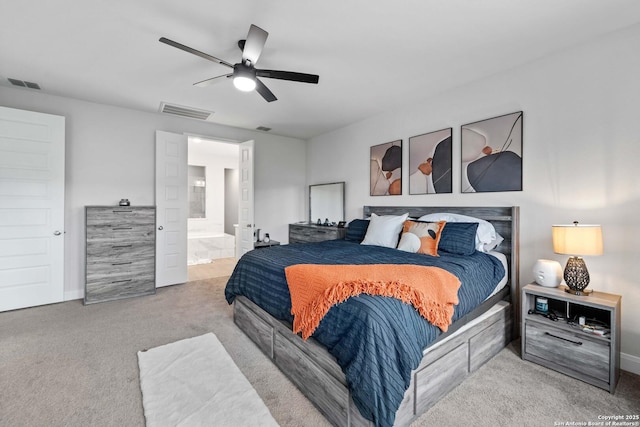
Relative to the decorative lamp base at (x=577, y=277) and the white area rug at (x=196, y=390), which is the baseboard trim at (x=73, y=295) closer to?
the white area rug at (x=196, y=390)

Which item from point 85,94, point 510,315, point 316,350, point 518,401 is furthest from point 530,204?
point 85,94

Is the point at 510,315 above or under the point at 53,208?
under

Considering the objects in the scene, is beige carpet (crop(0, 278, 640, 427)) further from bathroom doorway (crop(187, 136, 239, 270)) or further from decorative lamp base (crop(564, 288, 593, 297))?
bathroom doorway (crop(187, 136, 239, 270))

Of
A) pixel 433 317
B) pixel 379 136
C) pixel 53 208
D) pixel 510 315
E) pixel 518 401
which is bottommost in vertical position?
pixel 518 401

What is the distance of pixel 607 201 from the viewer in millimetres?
2275

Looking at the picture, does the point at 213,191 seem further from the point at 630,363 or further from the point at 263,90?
the point at 630,363

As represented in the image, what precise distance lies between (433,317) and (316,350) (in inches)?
29.0

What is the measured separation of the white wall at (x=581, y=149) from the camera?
2.18 metres

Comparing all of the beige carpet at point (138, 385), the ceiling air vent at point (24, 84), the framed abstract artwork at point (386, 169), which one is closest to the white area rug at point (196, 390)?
the beige carpet at point (138, 385)

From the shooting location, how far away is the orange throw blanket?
1626mm

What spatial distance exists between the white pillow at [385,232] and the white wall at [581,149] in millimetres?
752

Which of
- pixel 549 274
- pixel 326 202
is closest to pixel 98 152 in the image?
pixel 326 202

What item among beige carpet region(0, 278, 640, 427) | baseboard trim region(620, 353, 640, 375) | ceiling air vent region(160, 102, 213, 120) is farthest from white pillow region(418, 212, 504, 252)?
ceiling air vent region(160, 102, 213, 120)

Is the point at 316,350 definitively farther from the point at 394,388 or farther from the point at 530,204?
the point at 530,204
